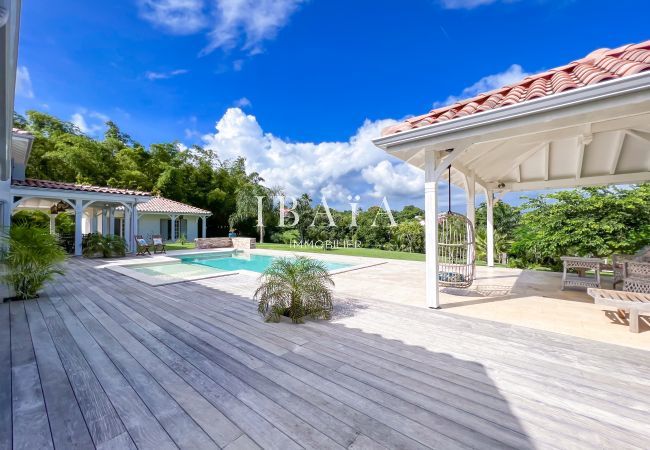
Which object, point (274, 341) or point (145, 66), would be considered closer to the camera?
point (274, 341)

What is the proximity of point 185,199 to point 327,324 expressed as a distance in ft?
86.2

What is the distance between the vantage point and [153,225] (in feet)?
67.6

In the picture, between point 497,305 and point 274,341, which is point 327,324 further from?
point 497,305

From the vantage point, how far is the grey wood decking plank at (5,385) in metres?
1.76

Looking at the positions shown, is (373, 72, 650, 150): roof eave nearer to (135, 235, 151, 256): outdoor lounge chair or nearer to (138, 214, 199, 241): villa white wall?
(135, 235, 151, 256): outdoor lounge chair

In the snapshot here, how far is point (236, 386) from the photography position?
233cm

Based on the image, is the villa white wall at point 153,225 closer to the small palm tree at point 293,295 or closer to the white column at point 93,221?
the white column at point 93,221

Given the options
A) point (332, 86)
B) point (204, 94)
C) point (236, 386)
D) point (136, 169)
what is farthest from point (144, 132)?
point (236, 386)

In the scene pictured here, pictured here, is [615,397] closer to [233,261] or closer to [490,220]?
[490,220]

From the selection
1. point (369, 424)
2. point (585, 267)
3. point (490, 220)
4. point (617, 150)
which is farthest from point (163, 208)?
point (617, 150)

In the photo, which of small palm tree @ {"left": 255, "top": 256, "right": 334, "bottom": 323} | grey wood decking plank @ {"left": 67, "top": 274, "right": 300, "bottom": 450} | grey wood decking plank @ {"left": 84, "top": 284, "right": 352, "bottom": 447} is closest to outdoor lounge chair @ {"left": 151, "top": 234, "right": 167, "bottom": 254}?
grey wood decking plank @ {"left": 67, "top": 274, "right": 300, "bottom": 450}

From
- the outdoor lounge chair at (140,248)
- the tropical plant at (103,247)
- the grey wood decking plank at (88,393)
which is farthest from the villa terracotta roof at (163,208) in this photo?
the grey wood decking plank at (88,393)

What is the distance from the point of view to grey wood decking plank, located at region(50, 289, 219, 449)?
1.74 metres

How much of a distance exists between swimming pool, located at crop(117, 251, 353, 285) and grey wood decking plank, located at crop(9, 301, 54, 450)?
339cm
